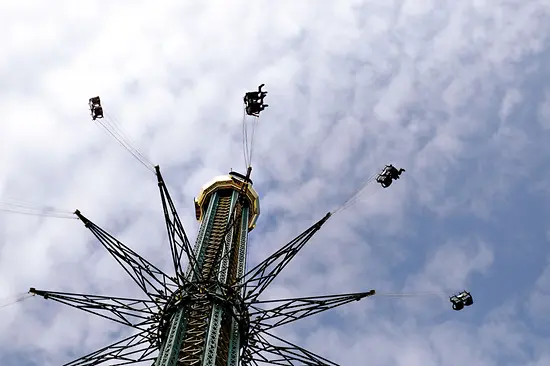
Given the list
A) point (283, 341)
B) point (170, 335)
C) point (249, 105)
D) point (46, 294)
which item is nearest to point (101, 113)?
point (249, 105)

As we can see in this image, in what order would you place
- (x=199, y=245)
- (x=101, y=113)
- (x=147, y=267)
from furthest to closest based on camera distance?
1. (x=199, y=245)
2. (x=101, y=113)
3. (x=147, y=267)

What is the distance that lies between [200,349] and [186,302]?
289 centimetres

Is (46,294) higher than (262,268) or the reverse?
the reverse

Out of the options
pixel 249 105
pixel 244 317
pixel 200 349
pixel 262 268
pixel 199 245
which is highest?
pixel 249 105

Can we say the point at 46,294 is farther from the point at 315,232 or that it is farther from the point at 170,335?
the point at 315,232

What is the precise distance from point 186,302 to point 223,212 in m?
17.4

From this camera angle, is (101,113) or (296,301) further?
→ (101,113)

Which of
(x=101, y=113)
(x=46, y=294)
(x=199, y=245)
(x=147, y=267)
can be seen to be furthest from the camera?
(x=199, y=245)

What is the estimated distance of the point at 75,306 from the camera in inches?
1356

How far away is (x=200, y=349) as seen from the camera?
34812 mm

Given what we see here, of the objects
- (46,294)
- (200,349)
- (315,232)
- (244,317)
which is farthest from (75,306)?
(315,232)

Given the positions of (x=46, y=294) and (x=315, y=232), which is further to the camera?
(x=315, y=232)

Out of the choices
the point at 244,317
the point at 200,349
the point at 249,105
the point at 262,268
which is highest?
the point at 249,105

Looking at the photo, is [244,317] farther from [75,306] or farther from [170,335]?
[75,306]
